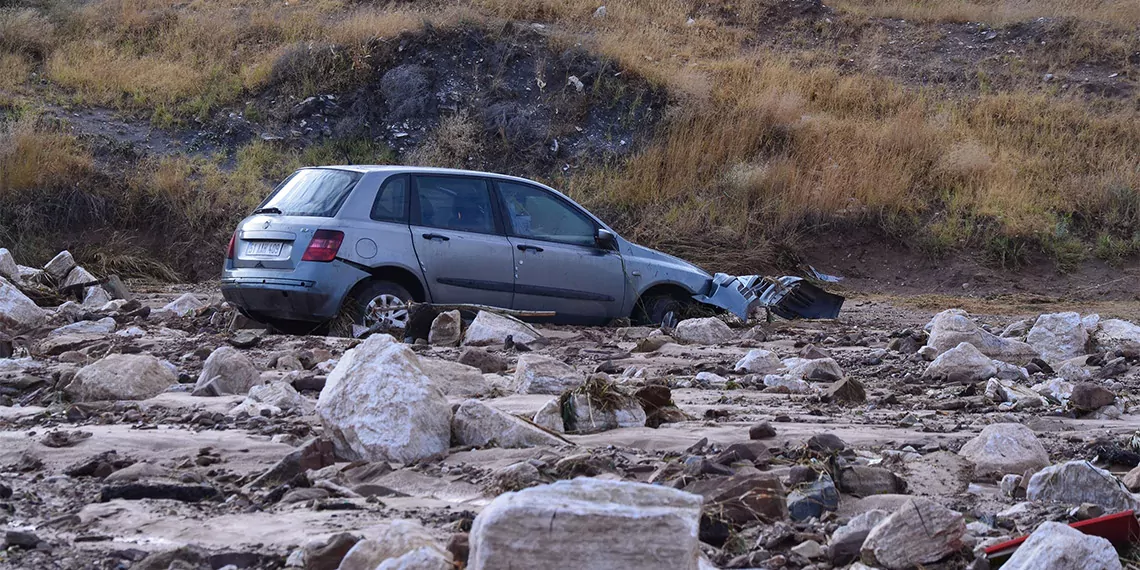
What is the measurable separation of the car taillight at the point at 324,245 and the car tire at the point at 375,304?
0.39 m

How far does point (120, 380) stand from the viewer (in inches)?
227

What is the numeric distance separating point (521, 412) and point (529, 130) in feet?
48.4

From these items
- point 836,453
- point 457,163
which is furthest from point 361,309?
point 457,163

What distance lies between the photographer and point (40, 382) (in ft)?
20.2

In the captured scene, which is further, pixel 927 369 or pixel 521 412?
pixel 927 369

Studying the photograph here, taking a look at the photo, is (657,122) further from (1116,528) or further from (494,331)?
(1116,528)

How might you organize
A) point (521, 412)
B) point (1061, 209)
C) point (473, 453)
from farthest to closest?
point (1061, 209) < point (521, 412) < point (473, 453)

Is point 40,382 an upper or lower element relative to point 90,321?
upper

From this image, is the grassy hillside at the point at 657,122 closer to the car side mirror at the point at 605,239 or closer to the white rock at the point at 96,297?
the white rock at the point at 96,297

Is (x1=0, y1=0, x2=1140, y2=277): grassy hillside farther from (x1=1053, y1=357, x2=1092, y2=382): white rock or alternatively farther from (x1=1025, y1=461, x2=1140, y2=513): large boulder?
(x1=1025, y1=461, x2=1140, y2=513): large boulder

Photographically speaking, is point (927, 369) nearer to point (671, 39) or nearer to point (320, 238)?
point (320, 238)

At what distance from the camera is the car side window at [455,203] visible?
9453mm

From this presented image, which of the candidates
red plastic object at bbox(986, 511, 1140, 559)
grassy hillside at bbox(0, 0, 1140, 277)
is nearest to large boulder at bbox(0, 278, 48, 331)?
grassy hillside at bbox(0, 0, 1140, 277)

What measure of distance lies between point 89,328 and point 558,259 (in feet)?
12.7
